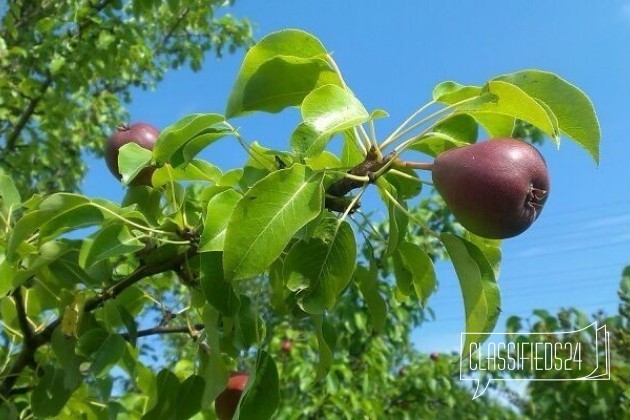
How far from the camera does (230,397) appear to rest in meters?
1.13

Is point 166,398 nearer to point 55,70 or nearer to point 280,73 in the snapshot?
point 280,73

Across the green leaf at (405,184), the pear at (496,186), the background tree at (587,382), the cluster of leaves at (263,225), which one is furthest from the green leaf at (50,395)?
the background tree at (587,382)

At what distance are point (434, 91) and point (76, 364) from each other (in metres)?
0.66

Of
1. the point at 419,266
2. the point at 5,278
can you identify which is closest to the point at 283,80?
the point at 419,266

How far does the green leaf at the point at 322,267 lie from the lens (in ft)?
2.81

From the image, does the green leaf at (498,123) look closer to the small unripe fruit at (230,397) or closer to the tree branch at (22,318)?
the small unripe fruit at (230,397)

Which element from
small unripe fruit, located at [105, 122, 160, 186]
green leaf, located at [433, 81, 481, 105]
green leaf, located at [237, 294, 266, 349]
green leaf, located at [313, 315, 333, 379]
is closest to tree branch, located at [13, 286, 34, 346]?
small unripe fruit, located at [105, 122, 160, 186]

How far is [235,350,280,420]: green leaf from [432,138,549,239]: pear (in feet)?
1.05

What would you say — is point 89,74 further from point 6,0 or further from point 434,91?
point 434,91

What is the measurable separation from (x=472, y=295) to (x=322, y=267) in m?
0.17

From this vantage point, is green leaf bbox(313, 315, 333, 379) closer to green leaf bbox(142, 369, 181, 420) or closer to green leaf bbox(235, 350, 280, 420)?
green leaf bbox(235, 350, 280, 420)

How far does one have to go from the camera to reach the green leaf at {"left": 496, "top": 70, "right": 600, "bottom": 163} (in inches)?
32.0

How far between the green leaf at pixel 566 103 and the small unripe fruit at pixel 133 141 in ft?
1.80

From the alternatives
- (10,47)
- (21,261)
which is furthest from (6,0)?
(21,261)
